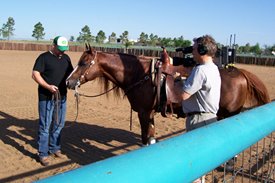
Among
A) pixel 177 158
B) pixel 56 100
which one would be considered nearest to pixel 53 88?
pixel 56 100

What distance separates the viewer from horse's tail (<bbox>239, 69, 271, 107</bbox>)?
5621 millimetres

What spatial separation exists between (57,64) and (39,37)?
120 meters

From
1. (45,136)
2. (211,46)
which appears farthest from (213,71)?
(45,136)

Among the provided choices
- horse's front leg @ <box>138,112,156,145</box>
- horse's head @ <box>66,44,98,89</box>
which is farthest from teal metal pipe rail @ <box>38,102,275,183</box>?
horse's head @ <box>66,44,98,89</box>

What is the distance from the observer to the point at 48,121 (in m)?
5.41

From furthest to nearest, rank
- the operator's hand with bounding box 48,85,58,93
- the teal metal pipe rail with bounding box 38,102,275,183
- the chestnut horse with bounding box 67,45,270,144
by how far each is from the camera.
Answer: the chestnut horse with bounding box 67,45,270,144 → the operator's hand with bounding box 48,85,58,93 → the teal metal pipe rail with bounding box 38,102,275,183

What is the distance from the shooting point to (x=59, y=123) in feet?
18.8

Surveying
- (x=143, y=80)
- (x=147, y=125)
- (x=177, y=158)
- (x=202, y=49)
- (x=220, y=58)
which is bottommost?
(x=147, y=125)

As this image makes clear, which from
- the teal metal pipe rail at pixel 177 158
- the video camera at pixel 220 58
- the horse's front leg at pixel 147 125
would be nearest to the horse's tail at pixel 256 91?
the video camera at pixel 220 58

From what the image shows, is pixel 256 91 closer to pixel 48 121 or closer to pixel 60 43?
pixel 60 43

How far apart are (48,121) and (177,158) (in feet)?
15.0

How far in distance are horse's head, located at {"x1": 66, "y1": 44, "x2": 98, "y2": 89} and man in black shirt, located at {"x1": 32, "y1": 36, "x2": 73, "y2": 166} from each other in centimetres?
20

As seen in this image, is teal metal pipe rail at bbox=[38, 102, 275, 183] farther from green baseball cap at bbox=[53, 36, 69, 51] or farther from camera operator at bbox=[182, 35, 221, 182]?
green baseball cap at bbox=[53, 36, 69, 51]

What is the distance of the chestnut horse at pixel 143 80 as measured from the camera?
18.0 feet
